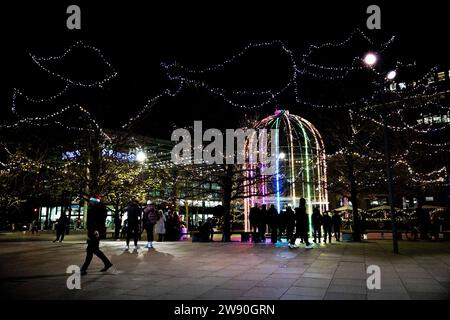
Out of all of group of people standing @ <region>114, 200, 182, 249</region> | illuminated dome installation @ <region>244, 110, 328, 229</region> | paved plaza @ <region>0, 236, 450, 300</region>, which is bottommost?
paved plaza @ <region>0, 236, 450, 300</region>

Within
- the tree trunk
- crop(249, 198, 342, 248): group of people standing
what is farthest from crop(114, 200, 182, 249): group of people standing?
the tree trunk

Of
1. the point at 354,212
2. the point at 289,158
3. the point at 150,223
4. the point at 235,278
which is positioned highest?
the point at 289,158

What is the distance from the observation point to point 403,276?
8.05 meters

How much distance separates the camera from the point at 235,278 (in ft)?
25.9

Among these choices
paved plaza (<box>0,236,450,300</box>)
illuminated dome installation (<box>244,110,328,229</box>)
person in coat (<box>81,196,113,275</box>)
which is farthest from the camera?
illuminated dome installation (<box>244,110,328,229</box>)

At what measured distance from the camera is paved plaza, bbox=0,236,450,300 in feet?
21.0

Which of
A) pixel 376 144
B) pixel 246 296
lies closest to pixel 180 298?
pixel 246 296

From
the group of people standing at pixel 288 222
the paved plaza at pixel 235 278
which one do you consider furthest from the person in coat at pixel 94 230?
the group of people standing at pixel 288 222

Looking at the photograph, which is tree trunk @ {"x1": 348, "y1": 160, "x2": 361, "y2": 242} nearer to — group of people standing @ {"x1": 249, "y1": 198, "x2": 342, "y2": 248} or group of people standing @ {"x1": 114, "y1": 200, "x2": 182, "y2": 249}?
group of people standing @ {"x1": 249, "y1": 198, "x2": 342, "y2": 248}

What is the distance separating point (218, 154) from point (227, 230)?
14.3 feet

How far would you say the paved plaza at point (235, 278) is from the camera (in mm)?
6406

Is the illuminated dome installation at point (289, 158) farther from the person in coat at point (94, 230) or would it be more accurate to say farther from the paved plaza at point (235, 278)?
the person in coat at point (94, 230)

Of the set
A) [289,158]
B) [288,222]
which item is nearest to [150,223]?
[288,222]

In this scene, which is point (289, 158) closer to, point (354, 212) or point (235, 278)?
point (354, 212)
